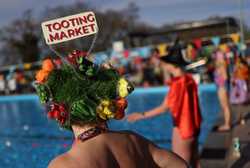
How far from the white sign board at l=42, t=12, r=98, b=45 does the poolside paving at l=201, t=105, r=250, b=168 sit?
3.87m

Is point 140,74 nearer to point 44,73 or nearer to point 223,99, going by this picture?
point 223,99

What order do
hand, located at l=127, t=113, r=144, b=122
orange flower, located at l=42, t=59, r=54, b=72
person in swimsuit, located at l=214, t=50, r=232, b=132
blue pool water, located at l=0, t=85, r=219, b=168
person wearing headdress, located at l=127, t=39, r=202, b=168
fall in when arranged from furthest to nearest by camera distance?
blue pool water, located at l=0, t=85, r=219, b=168, person in swimsuit, located at l=214, t=50, r=232, b=132, person wearing headdress, located at l=127, t=39, r=202, b=168, hand, located at l=127, t=113, r=144, b=122, orange flower, located at l=42, t=59, r=54, b=72

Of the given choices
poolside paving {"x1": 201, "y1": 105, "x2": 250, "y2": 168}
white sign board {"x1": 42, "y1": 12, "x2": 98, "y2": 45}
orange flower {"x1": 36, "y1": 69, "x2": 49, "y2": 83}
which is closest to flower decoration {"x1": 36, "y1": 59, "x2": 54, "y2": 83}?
orange flower {"x1": 36, "y1": 69, "x2": 49, "y2": 83}

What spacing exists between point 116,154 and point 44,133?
10.0m

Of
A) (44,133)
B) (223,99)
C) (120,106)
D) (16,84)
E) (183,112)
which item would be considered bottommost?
(16,84)

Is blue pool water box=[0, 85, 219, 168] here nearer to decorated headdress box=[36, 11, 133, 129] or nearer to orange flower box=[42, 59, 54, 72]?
orange flower box=[42, 59, 54, 72]

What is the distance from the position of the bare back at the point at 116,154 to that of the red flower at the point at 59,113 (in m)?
0.12

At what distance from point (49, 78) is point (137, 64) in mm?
24550

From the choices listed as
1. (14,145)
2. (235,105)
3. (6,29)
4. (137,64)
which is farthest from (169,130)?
(6,29)

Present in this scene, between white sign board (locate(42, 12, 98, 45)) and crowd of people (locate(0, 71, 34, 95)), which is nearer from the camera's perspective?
white sign board (locate(42, 12, 98, 45))

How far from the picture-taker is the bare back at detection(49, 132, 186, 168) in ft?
6.21

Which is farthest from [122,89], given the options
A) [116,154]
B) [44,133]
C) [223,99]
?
[44,133]

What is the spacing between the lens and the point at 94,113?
204cm

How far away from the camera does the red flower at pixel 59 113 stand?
81.2 inches
